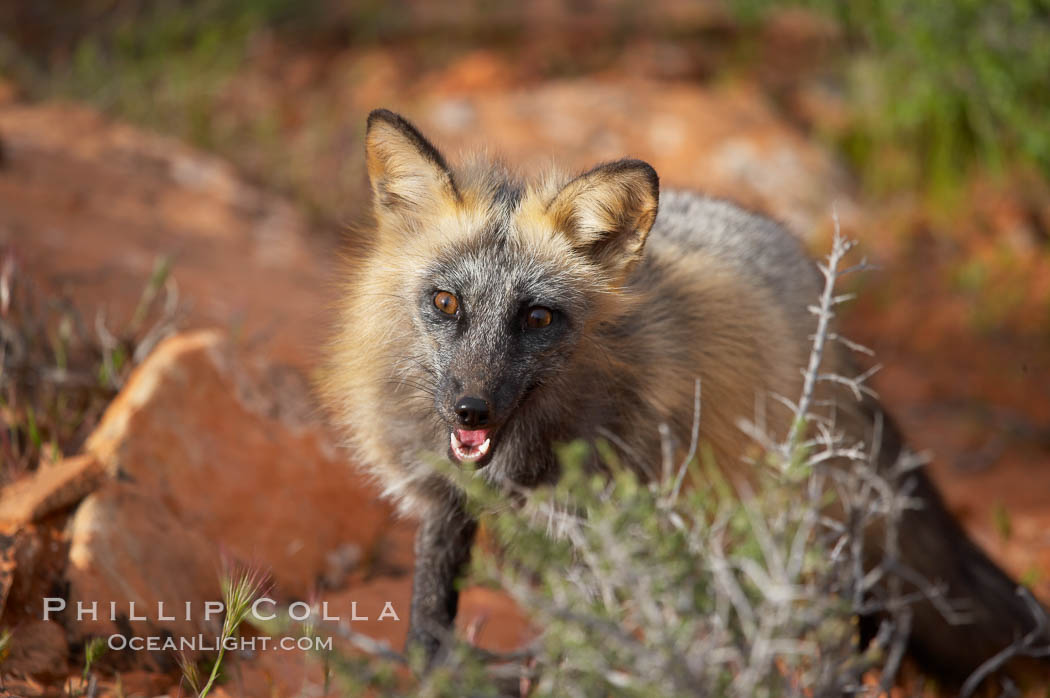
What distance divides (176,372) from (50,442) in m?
0.59

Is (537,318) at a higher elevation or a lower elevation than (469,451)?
higher

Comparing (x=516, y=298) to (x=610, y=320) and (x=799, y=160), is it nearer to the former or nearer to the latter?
(x=610, y=320)

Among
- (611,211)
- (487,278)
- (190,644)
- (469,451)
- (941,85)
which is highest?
(941,85)

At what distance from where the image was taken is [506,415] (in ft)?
9.48

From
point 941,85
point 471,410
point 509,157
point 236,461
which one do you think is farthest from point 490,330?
point 941,85

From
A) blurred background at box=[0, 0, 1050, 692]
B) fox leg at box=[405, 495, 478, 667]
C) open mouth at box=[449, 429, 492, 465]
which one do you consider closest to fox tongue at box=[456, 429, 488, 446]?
open mouth at box=[449, 429, 492, 465]

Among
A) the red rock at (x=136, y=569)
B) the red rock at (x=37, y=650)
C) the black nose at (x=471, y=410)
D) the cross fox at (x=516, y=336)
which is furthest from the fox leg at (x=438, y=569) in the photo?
the red rock at (x=37, y=650)

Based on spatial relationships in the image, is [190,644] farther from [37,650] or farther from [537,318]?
[537,318]

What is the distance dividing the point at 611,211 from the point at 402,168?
0.73 metres

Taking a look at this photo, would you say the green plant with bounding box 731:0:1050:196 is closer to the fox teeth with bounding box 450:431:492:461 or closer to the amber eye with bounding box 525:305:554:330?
the amber eye with bounding box 525:305:554:330

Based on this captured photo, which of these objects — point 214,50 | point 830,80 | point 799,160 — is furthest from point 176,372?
point 830,80

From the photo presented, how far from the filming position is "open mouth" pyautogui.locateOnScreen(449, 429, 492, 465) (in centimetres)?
289

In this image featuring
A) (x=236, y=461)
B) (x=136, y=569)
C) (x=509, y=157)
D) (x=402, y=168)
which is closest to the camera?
(x=402, y=168)

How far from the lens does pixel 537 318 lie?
3.06 m
